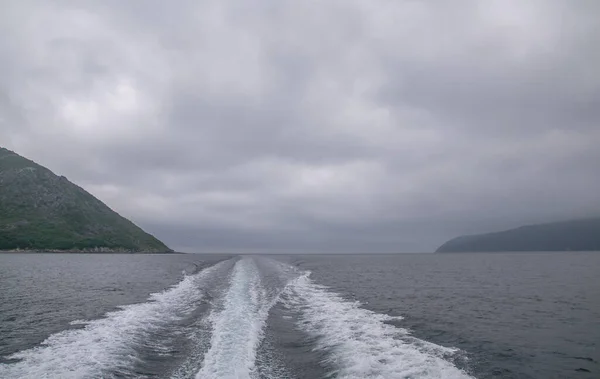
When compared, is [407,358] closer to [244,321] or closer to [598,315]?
[244,321]

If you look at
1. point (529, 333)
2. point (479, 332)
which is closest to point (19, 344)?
point (479, 332)

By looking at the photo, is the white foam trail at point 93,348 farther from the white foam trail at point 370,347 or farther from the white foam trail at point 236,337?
the white foam trail at point 370,347

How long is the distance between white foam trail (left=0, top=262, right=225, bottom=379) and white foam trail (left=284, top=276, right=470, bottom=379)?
847 cm

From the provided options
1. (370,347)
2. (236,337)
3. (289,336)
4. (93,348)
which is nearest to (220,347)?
(236,337)

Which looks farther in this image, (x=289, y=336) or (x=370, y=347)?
(x=289, y=336)

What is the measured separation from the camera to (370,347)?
58.0 feet

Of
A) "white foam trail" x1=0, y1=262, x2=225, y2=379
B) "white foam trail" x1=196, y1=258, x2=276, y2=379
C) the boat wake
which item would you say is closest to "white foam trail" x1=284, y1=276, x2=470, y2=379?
the boat wake

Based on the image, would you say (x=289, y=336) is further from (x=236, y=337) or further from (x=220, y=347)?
(x=220, y=347)

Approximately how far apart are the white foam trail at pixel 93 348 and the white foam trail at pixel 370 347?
8.47 metres

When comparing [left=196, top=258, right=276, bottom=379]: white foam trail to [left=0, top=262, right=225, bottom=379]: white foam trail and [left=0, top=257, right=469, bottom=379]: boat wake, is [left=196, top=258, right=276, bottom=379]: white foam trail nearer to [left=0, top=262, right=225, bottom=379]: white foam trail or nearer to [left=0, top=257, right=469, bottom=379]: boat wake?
[left=0, top=257, right=469, bottom=379]: boat wake

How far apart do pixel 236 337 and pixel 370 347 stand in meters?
6.35

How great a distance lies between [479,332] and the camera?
22031 mm

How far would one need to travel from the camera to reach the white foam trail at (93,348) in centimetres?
1384

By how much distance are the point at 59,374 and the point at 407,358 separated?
1284 cm
